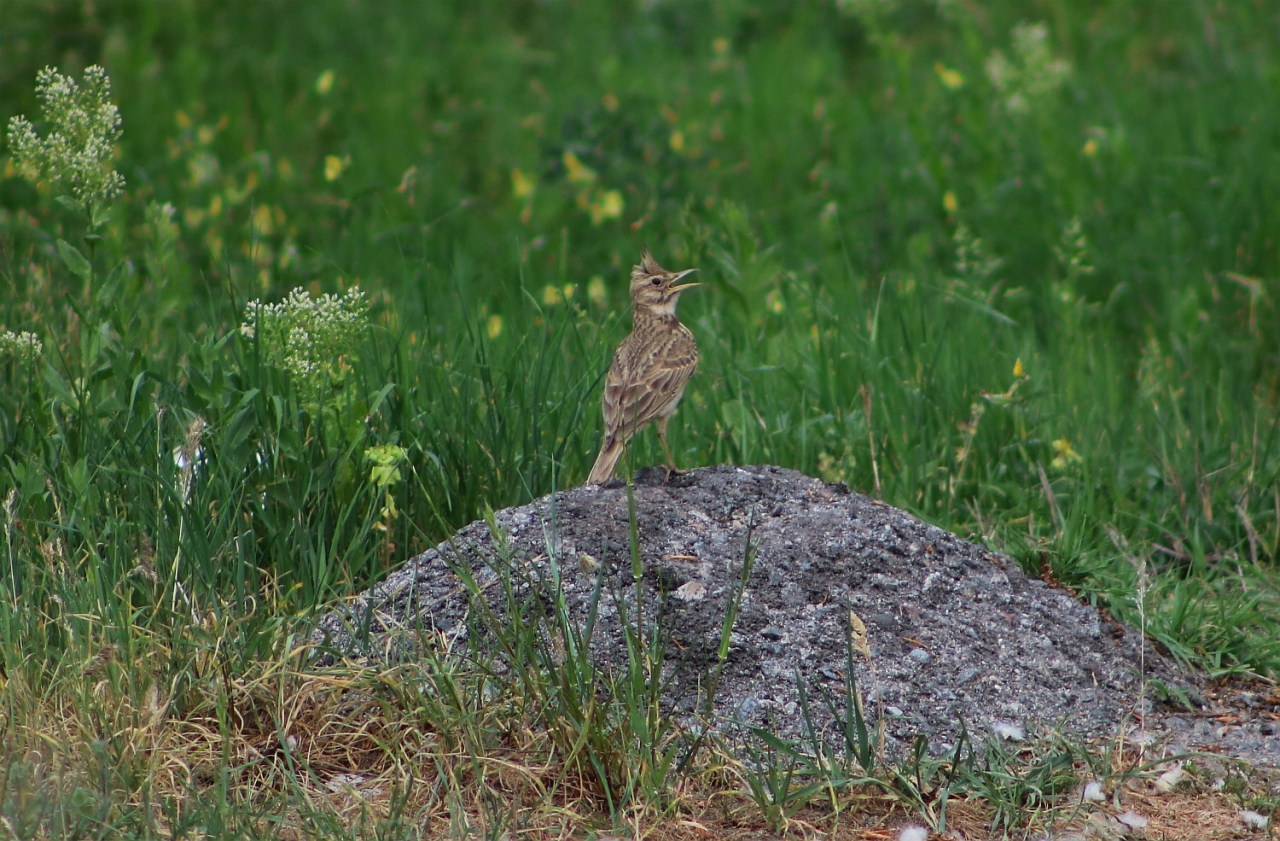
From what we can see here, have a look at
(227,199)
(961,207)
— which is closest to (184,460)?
(227,199)

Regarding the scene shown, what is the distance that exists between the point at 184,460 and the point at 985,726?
8.21 ft

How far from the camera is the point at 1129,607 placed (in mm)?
4730

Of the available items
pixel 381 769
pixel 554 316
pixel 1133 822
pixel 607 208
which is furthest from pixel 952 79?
pixel 381 769

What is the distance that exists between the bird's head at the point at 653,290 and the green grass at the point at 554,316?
275 mm

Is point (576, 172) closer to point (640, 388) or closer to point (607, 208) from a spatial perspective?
point (607, 208)

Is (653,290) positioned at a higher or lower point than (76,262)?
lower

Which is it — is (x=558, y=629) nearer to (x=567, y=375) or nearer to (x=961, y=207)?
(x=567, y=375)

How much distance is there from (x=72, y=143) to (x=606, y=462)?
204cm

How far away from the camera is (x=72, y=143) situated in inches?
184

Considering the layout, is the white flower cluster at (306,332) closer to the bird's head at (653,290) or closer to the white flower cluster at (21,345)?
the white flower cluster at (21,345)

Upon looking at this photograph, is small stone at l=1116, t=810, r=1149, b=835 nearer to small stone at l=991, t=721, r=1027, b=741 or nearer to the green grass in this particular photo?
small stone at l=991, t=721, r=1027, b=741

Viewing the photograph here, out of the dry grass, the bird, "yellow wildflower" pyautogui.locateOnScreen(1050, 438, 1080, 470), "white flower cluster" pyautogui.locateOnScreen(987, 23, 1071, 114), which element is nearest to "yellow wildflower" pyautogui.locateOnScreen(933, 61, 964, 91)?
"white flower cluster" pyautogui.locateOnScreen(987, 23, 1071, 114)

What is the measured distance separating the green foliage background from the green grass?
0.09 feet

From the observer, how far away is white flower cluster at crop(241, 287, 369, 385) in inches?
181
